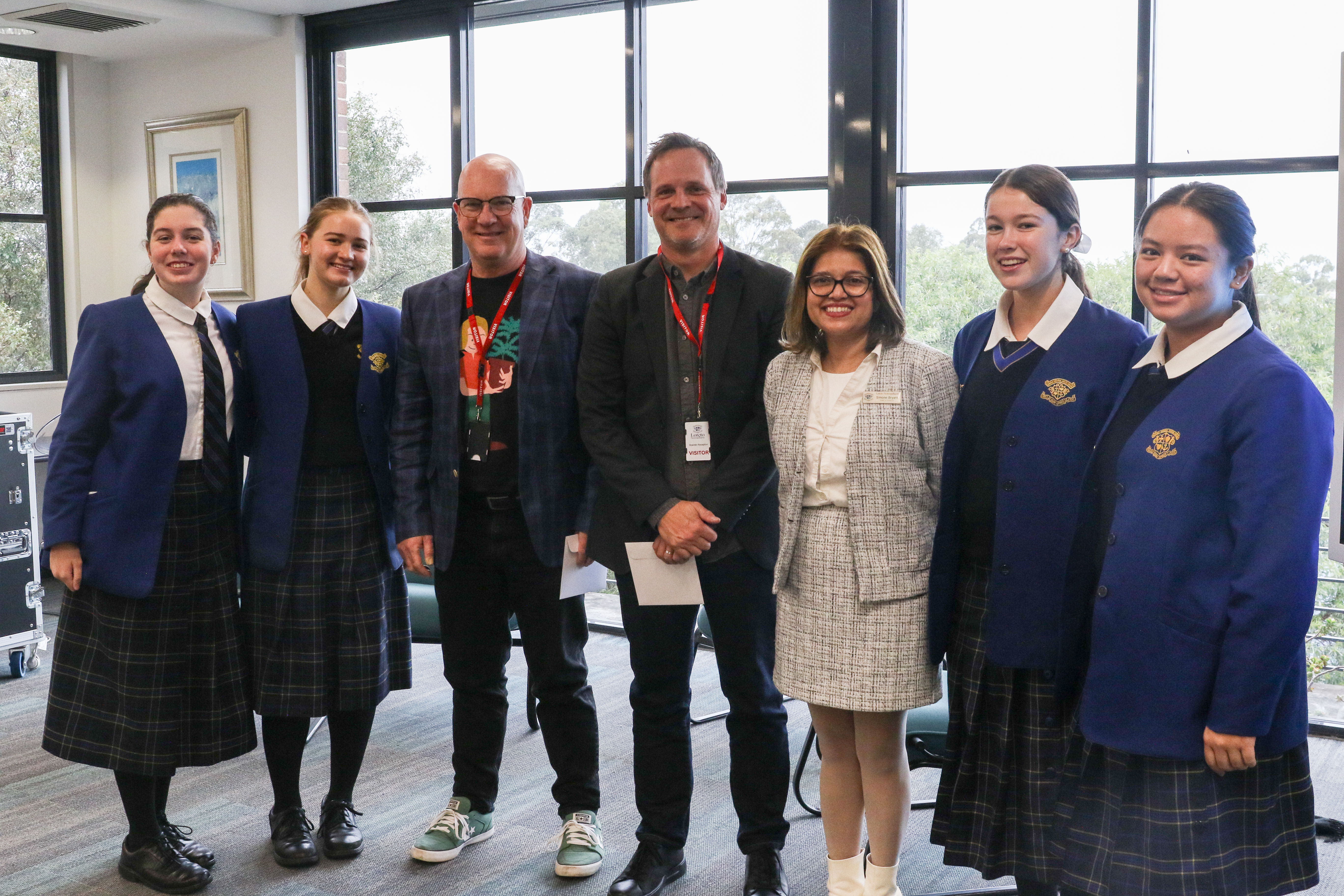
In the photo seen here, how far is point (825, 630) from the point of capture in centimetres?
220

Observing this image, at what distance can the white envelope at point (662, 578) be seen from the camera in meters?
2.37

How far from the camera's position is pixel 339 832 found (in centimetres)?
278

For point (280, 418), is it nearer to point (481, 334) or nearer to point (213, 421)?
point (213, 421)

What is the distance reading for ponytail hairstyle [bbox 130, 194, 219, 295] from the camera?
2572 mm

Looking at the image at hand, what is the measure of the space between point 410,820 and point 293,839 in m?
0.37

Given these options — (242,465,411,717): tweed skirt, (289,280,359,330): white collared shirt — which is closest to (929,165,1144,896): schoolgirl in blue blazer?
(242,465,411,717): tweed skirt

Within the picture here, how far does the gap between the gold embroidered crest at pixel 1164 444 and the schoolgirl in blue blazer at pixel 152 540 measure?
1946 millimetres

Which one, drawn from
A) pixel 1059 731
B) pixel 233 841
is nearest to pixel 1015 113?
pixel 1059 731

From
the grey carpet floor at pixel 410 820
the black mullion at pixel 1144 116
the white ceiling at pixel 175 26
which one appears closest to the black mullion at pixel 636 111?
the white ceiling at pixel 175 26

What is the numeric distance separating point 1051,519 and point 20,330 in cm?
587

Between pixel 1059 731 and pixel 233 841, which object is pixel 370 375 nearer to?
pixel 233 841

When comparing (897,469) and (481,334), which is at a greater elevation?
(481,334)

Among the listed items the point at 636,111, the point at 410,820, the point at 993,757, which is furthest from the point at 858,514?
the point at 636,111

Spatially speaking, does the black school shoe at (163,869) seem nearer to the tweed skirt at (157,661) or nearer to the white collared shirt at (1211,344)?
the tweed skirt at (157,661)
